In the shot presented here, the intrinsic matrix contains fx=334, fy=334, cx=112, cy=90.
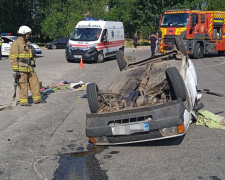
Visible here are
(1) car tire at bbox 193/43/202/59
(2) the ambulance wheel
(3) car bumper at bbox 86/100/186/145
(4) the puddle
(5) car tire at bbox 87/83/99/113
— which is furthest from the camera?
(1) car tire at bbox 193/43/202/59

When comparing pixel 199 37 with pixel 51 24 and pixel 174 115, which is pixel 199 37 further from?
pixel 51 24

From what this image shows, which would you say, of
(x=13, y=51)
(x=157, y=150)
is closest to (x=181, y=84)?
(x=157, y=150)

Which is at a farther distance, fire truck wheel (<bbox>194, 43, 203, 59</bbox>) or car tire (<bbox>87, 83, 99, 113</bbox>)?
fire truck wheel (<bbox>194, 43, 203, 59</bbox>)

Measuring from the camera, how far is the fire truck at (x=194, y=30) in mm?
19344

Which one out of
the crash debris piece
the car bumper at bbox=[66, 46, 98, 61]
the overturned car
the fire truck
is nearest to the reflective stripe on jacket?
the overturned car

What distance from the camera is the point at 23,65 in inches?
313

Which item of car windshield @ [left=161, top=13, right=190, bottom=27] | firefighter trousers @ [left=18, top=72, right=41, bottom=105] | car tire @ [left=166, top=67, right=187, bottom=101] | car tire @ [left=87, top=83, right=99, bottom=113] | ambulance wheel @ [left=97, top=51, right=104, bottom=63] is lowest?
ambulance wheel @ [left=97, top=51, right=104, bottom=63]

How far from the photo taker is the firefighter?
7.88 metres

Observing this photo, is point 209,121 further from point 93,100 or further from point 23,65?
point 23,65

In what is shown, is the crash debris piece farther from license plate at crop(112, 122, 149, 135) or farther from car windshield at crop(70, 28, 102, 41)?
car windshield at crop(70, 28, 102, 41)

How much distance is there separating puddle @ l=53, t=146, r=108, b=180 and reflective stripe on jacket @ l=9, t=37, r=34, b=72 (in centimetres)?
374

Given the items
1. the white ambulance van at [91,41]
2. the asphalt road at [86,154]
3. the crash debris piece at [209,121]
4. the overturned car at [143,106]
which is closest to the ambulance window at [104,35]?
the white ambulance van at [91,41]

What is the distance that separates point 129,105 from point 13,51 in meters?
3.94

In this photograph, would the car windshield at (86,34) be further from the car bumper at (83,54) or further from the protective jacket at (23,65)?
the protective jacket at (23,65)
